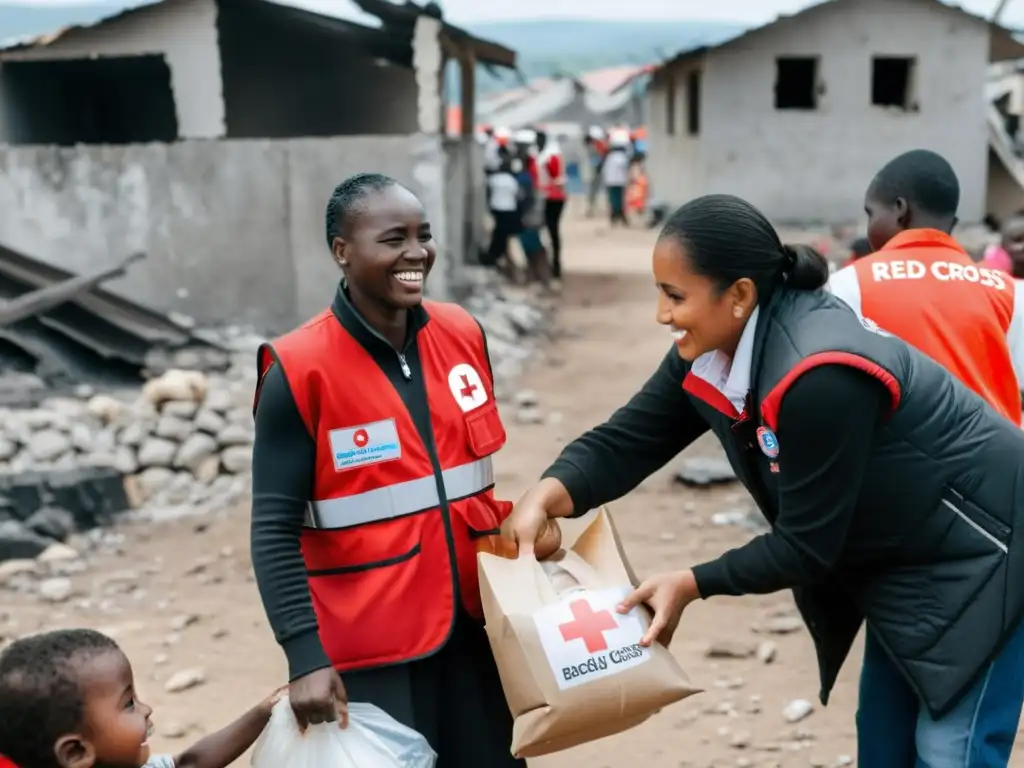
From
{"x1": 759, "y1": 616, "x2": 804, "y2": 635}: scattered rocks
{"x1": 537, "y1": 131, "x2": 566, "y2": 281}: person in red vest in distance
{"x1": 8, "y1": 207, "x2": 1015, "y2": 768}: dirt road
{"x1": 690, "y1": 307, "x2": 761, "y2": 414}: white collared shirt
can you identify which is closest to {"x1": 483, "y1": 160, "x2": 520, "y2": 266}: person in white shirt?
{"x1": 537, "y1": 131, "x2": 566, "y2": 281}: person in red vest in distance

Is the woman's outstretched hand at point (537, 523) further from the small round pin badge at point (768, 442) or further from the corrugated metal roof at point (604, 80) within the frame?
the corrugated metal roof at point (604, 80)

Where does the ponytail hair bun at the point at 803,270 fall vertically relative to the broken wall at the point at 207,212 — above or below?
above

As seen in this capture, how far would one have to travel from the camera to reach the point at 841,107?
17172mm

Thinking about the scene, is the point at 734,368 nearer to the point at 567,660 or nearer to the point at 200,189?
the point at 567,660

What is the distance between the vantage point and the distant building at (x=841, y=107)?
16844mm

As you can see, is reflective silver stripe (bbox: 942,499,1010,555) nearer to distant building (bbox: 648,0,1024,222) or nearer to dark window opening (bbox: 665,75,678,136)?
distant building (bbox: 648,0,1024,222)

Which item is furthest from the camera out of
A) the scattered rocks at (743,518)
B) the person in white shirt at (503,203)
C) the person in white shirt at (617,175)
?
the person in white shirt at (617,175)

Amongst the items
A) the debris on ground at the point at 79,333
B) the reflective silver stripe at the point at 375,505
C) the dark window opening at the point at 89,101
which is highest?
the dark window opening at the point at 89,101

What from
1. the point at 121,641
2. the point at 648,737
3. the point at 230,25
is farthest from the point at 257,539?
the point at 230,25

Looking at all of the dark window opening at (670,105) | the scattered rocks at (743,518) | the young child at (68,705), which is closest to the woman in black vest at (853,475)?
the young child at (68,705)

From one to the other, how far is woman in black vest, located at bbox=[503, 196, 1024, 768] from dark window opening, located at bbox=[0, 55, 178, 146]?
9.64 m

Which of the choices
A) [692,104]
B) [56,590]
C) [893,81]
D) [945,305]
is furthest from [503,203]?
[945,305]

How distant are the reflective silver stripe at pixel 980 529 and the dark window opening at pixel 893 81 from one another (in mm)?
16299

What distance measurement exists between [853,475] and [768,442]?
15cm
